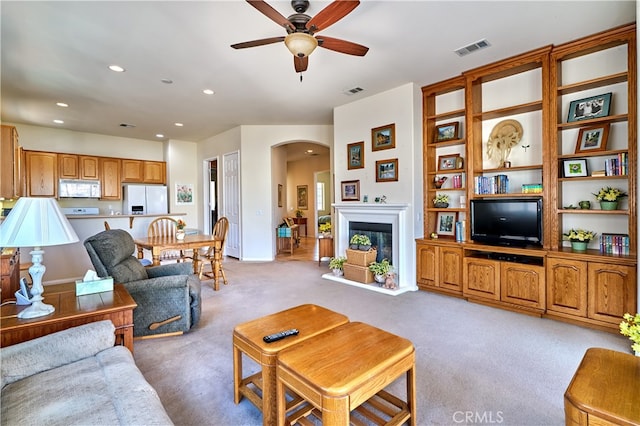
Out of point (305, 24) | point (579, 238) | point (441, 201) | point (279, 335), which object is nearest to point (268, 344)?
point (279, 335)

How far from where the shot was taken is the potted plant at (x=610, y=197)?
9.95 ft

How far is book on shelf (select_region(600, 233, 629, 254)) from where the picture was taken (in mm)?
3004

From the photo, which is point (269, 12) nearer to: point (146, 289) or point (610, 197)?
point (146, 289)

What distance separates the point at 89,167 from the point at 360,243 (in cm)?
632

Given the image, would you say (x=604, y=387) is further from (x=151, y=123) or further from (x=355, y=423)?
(x=151, y=123)

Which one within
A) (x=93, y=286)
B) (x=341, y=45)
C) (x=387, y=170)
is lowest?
(x=93, y=286)

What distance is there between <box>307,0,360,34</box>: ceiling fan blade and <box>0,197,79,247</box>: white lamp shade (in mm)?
2122

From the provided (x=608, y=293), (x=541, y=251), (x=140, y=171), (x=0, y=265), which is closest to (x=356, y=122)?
(x=541, y=251)

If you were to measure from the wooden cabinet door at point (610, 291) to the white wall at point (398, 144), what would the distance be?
1.92 metres

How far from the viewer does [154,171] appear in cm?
774

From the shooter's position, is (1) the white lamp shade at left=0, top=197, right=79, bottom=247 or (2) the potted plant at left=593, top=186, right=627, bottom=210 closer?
(1) the white lamp shade at left=0, top=197, right=79, bottom=247

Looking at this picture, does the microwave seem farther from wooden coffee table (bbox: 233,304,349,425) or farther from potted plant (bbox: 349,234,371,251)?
wooden coffee table (bbox: 233,304,349,425)

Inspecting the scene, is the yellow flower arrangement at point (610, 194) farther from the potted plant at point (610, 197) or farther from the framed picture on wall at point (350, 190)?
the framed picture on wall at point (350, 190)

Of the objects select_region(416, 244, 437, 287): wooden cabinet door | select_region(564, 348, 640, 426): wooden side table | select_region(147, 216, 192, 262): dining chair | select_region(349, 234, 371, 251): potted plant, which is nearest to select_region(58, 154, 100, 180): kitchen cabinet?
select_region(147, 216, 192, 262): dining chair
